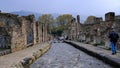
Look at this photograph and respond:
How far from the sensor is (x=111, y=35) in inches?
729

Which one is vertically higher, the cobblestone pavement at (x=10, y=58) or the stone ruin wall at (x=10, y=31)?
the stone ruin wall at (x=10, y=31)

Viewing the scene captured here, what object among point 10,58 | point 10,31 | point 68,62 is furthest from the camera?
point 10,31

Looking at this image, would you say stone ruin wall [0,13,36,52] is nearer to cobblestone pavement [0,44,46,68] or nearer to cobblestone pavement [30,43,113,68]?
cobblestone pavement [0,44,46,68]

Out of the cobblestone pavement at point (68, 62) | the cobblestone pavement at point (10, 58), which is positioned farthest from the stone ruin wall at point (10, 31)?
the cobblestone pavement at point (68, 62)

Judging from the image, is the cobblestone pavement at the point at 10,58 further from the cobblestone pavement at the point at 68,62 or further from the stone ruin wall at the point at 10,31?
the stone ruin wall at the point at 10,31

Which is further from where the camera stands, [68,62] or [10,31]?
[10,31]

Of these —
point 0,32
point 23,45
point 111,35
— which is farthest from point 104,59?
point 23,45

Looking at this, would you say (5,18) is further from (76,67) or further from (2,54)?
(76,67)

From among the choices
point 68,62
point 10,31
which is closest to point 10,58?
point 68,62

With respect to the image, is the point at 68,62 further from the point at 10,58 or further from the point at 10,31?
the point at 10,31

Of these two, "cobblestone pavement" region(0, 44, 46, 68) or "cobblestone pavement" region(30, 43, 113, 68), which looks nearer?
"cobblestone pavement" region(0, 44, 46, 68)

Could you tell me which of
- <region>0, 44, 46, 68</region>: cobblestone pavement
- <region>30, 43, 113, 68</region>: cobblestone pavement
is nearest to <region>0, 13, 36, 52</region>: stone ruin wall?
<region>0, 44, 46, 68</region>: cobblestone pavement

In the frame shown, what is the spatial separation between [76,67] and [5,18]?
268 inches

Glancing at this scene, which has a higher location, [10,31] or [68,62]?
[10,31]
